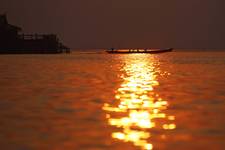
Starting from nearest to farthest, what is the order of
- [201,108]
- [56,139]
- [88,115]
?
1. [56,139]
2. [88,115]
3. [201,108]

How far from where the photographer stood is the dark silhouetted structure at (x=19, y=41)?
8794cm

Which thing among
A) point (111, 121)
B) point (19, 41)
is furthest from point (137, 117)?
point (19, 41)

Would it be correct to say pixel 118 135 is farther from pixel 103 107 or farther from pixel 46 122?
pixel 103 107

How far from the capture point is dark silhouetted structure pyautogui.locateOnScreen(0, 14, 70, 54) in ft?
289

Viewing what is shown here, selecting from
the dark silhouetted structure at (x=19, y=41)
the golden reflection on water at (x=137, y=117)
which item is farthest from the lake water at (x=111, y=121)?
the dark silhouetted structure at (x=19, y=41)

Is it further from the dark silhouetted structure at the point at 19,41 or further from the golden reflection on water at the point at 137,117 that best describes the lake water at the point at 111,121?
the dark silhouetted structure at the point at 19,41

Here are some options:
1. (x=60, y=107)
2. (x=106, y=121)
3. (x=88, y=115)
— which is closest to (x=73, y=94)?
(x=60, y=107)

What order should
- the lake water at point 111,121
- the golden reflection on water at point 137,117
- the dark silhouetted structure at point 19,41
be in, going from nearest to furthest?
the lake water at point 111,121 < the golden reflection on water at point 137,117 < the dark silhouetted structure at point 19,41

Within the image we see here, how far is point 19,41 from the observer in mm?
90875

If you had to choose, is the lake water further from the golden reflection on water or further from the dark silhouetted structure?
the dark silhouetted structure

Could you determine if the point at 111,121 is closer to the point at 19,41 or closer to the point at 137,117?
the point at 137,117

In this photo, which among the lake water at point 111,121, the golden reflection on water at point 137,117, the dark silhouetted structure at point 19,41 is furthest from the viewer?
the dark silhouetted structure at point 19,41

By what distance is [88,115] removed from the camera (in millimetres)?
14305

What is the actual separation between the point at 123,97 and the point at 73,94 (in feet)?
8.46
